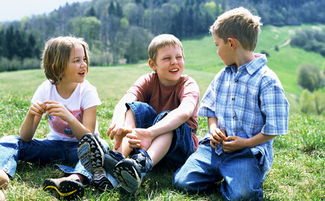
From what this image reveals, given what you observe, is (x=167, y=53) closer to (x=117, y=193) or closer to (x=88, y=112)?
(x=88, y=112)

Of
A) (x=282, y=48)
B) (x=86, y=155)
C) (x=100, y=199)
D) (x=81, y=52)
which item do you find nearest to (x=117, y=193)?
(x=100, y=199)

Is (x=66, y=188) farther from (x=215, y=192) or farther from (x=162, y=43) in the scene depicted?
(x=162, y=43)

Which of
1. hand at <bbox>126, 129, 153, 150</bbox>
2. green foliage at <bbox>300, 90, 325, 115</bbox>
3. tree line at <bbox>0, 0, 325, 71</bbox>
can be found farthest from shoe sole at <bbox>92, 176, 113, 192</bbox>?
tree line at <bbox>0, 0, 325, 71</bbox>

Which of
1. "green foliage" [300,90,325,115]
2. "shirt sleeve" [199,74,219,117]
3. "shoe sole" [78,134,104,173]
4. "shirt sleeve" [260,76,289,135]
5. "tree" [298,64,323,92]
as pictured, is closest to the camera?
"shoe sole" [78,134,104,173]

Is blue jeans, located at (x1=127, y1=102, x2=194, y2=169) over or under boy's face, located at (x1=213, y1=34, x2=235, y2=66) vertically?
under

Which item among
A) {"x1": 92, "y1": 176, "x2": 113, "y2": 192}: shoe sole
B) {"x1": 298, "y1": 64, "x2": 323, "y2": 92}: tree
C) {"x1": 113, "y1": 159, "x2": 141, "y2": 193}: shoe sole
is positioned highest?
{"x1": 113, "y1": 159, "x2": 141, "y2": 193}: shoe sole

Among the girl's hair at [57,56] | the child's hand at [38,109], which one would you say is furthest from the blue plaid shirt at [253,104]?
the child's hand at [38,109]

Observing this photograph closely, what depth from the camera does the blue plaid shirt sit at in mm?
3430

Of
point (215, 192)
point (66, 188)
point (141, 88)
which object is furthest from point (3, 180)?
point (215, 192)

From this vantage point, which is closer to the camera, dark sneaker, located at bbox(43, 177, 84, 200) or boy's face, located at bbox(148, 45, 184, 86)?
dark sneaker, located at bbox(43, 177, 84, 200)

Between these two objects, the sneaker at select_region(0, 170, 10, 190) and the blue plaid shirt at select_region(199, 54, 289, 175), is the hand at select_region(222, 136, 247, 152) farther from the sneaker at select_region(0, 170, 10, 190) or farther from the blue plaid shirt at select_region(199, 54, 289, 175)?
the sneaker at select_region(0, 170, 10, 190)

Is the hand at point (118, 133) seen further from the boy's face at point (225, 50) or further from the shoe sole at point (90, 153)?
the boy's face at point (225, 50)

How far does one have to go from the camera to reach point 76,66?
399 centimetres

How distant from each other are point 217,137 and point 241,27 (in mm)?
1088
